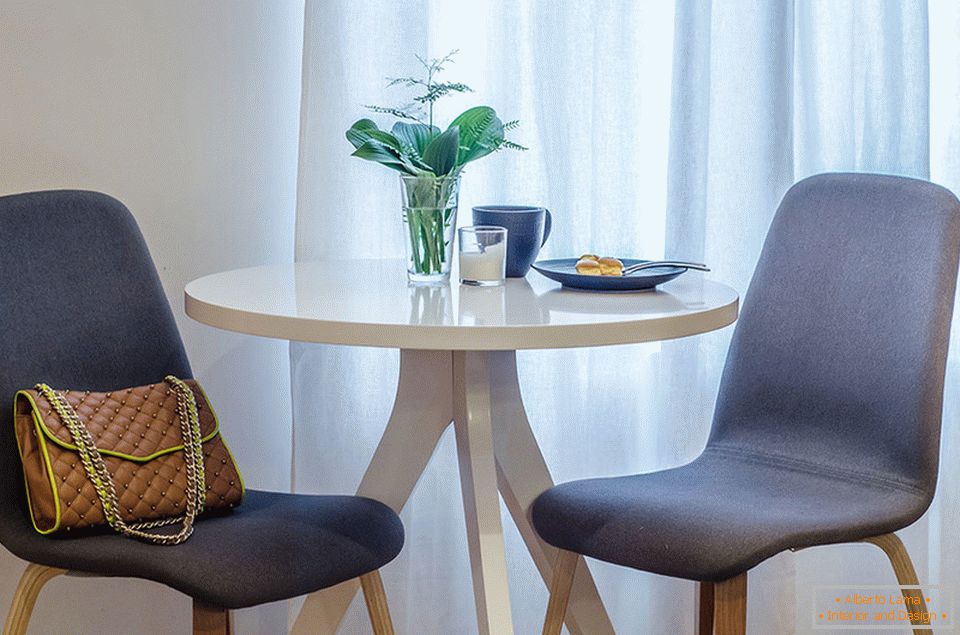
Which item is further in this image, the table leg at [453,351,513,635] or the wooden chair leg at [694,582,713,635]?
the wooden chair leg at [694,582,713,635]

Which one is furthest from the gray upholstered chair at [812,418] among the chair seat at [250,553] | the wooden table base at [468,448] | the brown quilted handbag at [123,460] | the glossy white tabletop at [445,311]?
the brown quilted handbag at [123,460]

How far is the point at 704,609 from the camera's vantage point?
7.06 feet

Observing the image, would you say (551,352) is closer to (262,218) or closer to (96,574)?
(262,218)

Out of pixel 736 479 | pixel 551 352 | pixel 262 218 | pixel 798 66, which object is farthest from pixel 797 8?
pixel 262 218

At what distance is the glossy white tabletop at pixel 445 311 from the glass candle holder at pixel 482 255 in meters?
0.03

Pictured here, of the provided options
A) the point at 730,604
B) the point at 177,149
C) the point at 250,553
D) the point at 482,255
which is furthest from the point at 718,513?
the point at 177,149

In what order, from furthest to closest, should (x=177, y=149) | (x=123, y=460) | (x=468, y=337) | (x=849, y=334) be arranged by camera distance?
(x=177, y=149) < (x=849, y=334) < (x=123, y=460) < (x=468, y=337)

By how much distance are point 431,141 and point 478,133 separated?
13 centimetres

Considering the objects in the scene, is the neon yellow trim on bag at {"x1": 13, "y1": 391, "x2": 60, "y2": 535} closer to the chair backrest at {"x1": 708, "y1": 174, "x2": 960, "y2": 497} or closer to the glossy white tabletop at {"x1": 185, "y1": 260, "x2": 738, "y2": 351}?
the glossy white tabletop at {"x1": 185, "y1": 260, "x2": 738, "y2": 351}

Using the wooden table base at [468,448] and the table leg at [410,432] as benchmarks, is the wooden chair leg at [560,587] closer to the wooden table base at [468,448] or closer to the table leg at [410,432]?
the wooden table base at [468,448]

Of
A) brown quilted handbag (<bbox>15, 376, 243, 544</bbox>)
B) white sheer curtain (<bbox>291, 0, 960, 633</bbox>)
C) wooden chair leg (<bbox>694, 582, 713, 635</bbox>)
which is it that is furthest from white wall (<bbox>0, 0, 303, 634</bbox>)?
wooden chair leg (<bbox>694, 582, 713, 635</bbox>)

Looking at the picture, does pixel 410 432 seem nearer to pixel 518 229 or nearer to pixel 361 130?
pixel 518 229

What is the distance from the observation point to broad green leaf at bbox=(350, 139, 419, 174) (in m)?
1.93

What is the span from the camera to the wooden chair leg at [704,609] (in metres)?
2.14
